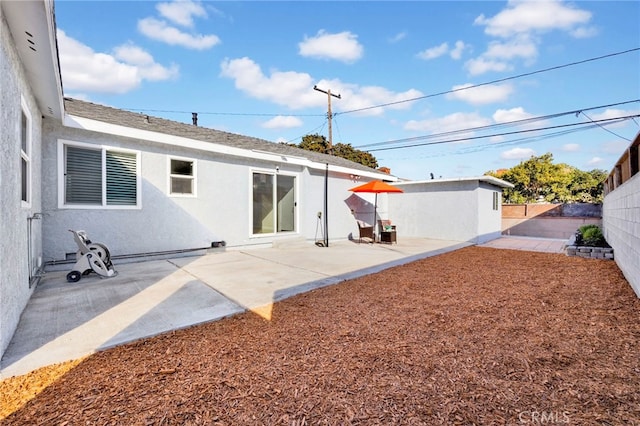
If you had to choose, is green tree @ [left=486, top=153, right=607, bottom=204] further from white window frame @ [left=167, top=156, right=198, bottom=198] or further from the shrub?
white window frame @ [left=167, top=156, right=198, bottom=198]

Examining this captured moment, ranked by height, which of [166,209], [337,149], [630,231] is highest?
[337,149]

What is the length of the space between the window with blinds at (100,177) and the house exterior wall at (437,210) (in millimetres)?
10747

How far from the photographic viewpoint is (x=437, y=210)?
12.8m

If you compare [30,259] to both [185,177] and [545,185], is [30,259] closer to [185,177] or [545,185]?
[185,177]

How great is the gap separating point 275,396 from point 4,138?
3.26 metres

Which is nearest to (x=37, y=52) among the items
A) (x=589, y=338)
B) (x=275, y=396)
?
(x=275, y=396)

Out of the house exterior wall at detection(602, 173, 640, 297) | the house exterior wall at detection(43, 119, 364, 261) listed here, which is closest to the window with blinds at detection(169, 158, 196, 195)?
the house exterior wall at detection(43, 119, 364, 261)

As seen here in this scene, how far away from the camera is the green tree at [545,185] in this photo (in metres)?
21.7

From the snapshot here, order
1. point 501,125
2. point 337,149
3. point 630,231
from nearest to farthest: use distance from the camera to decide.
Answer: point 630,231 < point 501,125 < point 337,149

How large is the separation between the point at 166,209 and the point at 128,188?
915mm

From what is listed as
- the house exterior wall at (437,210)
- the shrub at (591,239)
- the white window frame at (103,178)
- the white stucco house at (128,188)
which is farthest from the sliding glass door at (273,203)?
the shrub at (591,239)

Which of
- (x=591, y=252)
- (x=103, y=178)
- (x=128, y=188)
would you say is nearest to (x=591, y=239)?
(x=591, y=252)

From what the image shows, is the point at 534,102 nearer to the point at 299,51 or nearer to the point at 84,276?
the point at 299,51

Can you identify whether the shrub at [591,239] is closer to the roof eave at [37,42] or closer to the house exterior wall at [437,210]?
the house exterior wall at [437,210]
